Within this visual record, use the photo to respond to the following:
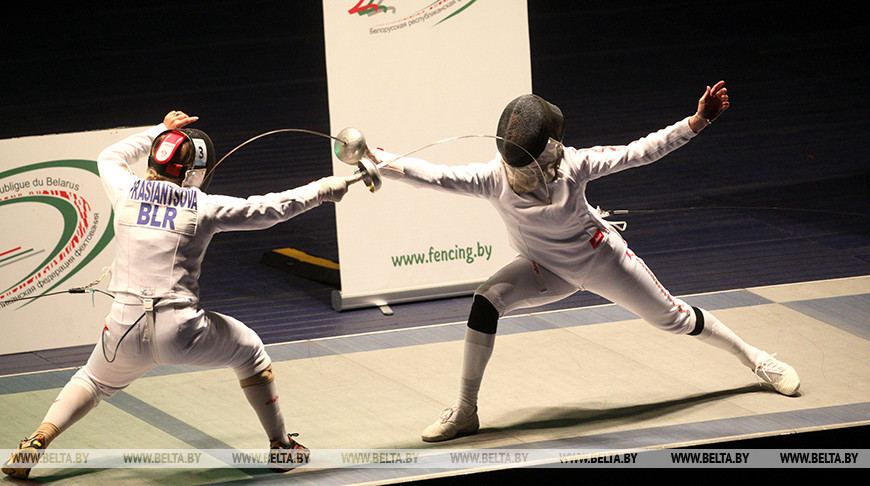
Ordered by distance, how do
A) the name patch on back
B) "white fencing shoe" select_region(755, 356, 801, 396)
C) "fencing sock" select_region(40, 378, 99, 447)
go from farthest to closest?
"white fencing shoe" select_region(755, 356, 801, 396) < "fencing sock" select_region(40, 378, 99, 447) < the name patch on back

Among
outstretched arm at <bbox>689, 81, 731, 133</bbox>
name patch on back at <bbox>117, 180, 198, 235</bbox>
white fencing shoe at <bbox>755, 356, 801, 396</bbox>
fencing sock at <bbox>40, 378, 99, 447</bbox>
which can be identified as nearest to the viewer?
name patch on back at <bbox>117, 180, 198, 235</bbox>

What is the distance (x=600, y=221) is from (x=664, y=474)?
0.87 m

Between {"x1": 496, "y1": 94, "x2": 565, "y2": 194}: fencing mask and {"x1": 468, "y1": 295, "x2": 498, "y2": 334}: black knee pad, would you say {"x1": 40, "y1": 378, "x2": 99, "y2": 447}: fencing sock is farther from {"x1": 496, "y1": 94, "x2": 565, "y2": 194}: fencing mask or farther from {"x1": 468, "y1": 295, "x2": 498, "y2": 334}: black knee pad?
{"x1": 496, "y1": 94, "x2": 565, "y2": 194}: fencing mask

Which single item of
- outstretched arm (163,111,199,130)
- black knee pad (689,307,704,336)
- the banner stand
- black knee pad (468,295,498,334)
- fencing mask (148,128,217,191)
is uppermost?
outstretched arm (163,111,199,130)

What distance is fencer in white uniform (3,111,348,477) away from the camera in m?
3.51

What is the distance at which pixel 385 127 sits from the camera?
5324 millimetres

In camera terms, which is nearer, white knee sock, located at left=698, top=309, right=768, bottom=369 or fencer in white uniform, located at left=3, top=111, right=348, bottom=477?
fencer in white uniform, located at left=3, top=111, right=348, bottom=477

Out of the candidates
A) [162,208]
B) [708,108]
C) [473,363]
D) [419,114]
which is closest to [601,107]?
[419,114]

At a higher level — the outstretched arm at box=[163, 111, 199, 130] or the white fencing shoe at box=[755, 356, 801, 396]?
the outstretched arm at box=[163, 111, 199, 130]

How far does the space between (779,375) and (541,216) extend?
3.69 ft

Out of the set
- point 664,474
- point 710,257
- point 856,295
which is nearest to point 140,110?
point 710,257

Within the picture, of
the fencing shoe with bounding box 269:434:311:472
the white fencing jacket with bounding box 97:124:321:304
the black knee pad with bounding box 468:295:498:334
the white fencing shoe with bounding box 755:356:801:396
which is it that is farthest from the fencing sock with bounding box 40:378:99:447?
the white fencing shoe with bounding box 755:356:801:396

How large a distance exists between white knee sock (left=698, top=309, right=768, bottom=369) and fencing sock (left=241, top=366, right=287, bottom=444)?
1.58 metres

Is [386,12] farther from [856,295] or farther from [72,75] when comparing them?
[72,75]
